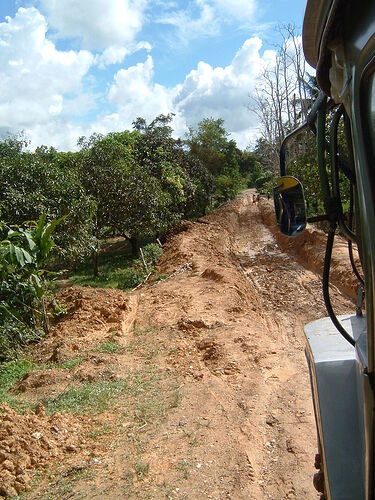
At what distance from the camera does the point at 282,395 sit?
522 cm

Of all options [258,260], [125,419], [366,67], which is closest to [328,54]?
[366,67]

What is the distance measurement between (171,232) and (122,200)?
5.27m

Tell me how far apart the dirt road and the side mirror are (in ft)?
8.27

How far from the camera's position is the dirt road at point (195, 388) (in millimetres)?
3805

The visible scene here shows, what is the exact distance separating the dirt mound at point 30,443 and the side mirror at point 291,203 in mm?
3267

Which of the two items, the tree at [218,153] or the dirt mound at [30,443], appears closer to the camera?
the dirt mound at [30,443]

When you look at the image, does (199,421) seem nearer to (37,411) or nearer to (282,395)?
(282,395)

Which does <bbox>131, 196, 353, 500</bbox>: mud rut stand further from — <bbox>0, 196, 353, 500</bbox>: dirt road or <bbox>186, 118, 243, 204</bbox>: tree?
<bbox>186, 118, 243, 204</bbox>: tree

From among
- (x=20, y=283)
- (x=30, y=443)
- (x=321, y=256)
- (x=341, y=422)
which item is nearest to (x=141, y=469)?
(x=30, y=443)

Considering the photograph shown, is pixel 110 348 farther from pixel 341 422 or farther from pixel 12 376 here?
pixel 341 422

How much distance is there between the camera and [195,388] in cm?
552

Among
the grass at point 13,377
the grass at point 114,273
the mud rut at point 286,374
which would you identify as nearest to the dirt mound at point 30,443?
the grass at point 13,377

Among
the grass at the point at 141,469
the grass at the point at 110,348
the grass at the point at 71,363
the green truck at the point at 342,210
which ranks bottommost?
the grass at the point at 141,469

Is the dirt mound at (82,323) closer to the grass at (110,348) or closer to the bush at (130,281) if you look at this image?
the grass at (110,348)
